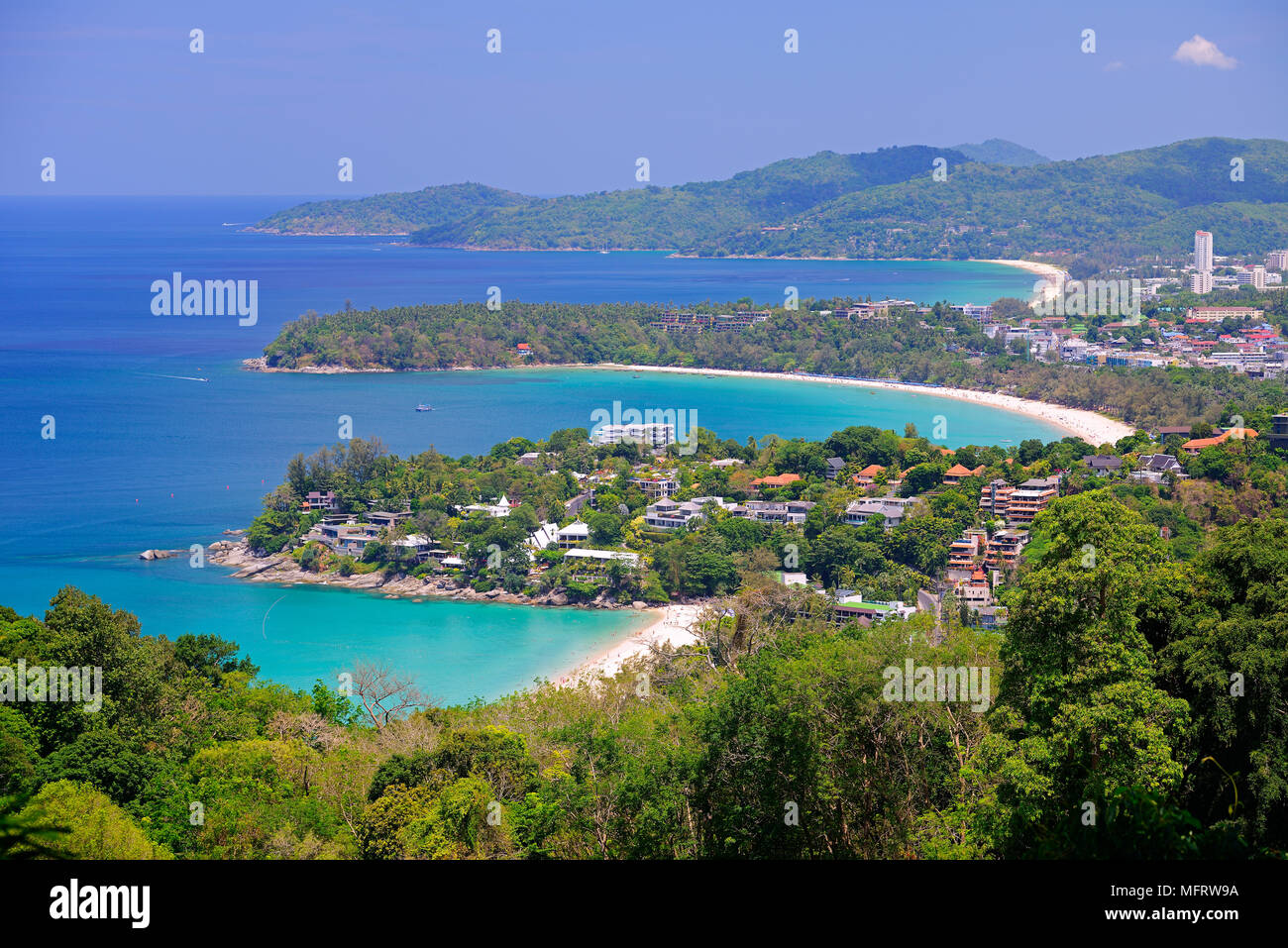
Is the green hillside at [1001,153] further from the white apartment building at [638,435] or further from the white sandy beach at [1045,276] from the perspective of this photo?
the white apartment building at [638,435]

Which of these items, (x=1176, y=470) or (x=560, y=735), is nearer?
(x=560, y=735)

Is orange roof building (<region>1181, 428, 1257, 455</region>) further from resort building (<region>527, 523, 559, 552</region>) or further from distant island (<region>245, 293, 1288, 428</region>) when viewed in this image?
distant island (<region>245, 293, 1288, 428</region>)

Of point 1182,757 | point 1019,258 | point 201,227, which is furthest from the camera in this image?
point 201,227

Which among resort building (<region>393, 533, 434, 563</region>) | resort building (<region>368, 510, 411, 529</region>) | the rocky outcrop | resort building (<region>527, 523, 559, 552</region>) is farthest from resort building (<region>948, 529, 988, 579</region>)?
the rocky outcrop

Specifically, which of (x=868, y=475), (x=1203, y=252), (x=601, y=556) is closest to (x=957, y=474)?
(x=868, y=475)

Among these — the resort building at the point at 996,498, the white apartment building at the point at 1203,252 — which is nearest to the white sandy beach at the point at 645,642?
the resort building at the point at 996,498

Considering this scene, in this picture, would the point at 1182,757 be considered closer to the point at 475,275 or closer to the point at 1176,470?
the point at 1176,470
